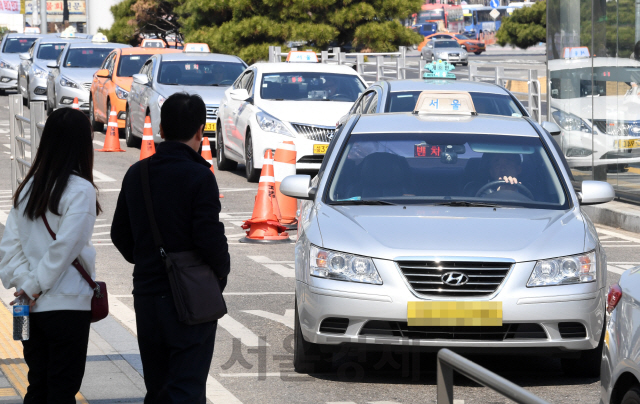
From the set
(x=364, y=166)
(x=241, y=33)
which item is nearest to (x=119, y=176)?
(x=364, y=166)

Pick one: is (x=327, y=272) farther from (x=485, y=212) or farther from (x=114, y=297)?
(x=114, y=297)

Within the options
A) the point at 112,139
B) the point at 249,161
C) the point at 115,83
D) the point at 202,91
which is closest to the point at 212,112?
the point at 202,91

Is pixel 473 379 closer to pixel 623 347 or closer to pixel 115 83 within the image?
pixel 623 347

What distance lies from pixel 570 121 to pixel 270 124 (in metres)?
4.24

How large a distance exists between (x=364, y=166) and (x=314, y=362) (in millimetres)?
1399

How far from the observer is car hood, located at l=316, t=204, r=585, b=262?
584 centimetres

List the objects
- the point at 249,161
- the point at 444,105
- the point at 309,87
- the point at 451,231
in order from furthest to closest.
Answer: the point at 309,87
the point at 249,161
the point at 444,105
the point at 451,231

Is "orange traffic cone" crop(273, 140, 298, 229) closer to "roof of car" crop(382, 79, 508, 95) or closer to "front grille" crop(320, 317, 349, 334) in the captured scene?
"roof of car" crop(382, 79, 508, 95)

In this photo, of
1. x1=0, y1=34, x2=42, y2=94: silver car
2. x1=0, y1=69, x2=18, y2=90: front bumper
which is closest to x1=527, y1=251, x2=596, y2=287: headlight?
x1=0, y1=34, x2=42, y2=94: silver car

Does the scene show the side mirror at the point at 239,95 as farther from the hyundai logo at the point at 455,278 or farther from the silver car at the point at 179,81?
the hyundai logo at the point at 455,278

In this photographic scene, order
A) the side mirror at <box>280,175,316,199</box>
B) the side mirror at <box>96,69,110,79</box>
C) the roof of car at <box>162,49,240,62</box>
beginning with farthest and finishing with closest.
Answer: the side mirror at <box>96,69,110,79</box> < the roof of car at <box>162,49,240,62</box> < the side mirror at <box>280,175,316,199</box>

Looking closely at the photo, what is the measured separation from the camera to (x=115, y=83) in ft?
71.7

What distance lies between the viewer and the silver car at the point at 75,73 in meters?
24.6

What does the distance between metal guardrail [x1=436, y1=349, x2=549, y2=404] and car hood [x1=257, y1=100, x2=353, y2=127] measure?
1206 centimetres
